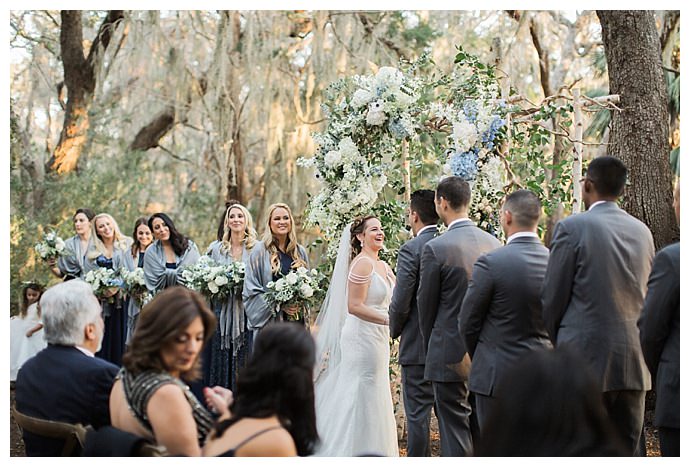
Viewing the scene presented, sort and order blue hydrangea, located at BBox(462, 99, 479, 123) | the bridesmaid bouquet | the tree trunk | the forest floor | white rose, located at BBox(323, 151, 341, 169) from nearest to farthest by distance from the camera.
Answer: blue hydrangea, located at BBox(462, 99, 479, 123), white rose, located at BBox(323, 151, 341, 169), the forest floor, the tree trunk, the bridesmaid bouquet

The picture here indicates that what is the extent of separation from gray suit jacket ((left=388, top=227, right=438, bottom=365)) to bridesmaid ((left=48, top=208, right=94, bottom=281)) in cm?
419

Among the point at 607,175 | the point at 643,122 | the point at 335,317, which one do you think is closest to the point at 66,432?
the point at 607,175

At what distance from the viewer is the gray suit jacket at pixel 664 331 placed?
341 centimetres

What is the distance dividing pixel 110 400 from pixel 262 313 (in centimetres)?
348

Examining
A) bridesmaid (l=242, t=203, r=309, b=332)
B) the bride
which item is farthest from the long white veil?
bridesmaid (l=242, t=203, r=309, b=332)

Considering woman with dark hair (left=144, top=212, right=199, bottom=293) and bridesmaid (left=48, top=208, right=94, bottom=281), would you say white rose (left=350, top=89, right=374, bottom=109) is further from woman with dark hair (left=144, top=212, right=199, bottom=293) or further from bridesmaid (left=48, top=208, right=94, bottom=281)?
bridesmaid (left=48, top=208, right=94, bottom=281)

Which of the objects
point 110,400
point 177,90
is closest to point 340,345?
point 110,400

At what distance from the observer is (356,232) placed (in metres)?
5.65

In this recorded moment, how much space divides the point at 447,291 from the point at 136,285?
3822mm

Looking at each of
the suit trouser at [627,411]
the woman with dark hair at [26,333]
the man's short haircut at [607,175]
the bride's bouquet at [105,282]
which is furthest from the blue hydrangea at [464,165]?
the woman with dark hair at [26,333]

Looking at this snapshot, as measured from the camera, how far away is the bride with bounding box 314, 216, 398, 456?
5.44 m

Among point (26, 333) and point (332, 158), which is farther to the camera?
point (26, 333)

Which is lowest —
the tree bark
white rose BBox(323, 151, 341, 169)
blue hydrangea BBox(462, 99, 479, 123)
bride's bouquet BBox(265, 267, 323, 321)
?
bride's bouquet BBox(265, 267, 323, 321)

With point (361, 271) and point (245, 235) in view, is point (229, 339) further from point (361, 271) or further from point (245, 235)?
point (361, 271)
